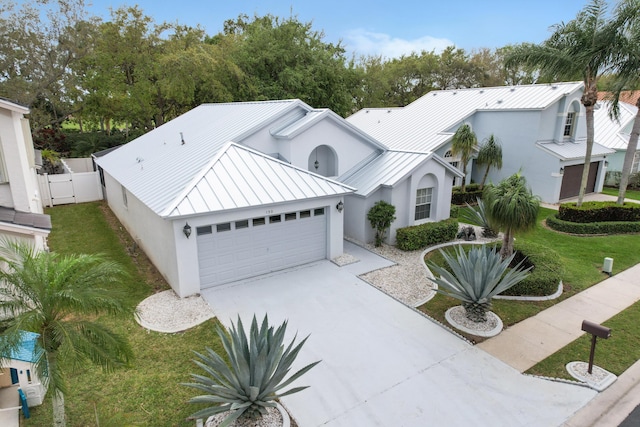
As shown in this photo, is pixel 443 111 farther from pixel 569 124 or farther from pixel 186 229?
pixel 186 229

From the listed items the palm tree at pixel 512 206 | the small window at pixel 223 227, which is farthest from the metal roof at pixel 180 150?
the palm tree at pixel 512 206

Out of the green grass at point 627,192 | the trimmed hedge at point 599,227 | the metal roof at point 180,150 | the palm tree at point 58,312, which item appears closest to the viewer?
the palm tree at point 58,312

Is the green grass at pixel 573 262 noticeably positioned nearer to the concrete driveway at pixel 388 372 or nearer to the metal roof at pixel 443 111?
the concrete driveway at pixel 388 372

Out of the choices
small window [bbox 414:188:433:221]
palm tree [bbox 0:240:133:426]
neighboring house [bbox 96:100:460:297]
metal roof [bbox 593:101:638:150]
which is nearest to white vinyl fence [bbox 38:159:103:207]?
neighboring house [bbox 96:100:460:297]

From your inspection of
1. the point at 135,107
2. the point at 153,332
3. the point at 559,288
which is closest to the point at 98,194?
the point at 135,107

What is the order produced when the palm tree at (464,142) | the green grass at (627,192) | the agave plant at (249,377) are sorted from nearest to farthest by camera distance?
the agave plant at (249,377), the palm tree at (464,142), the green grass at (627,192)
